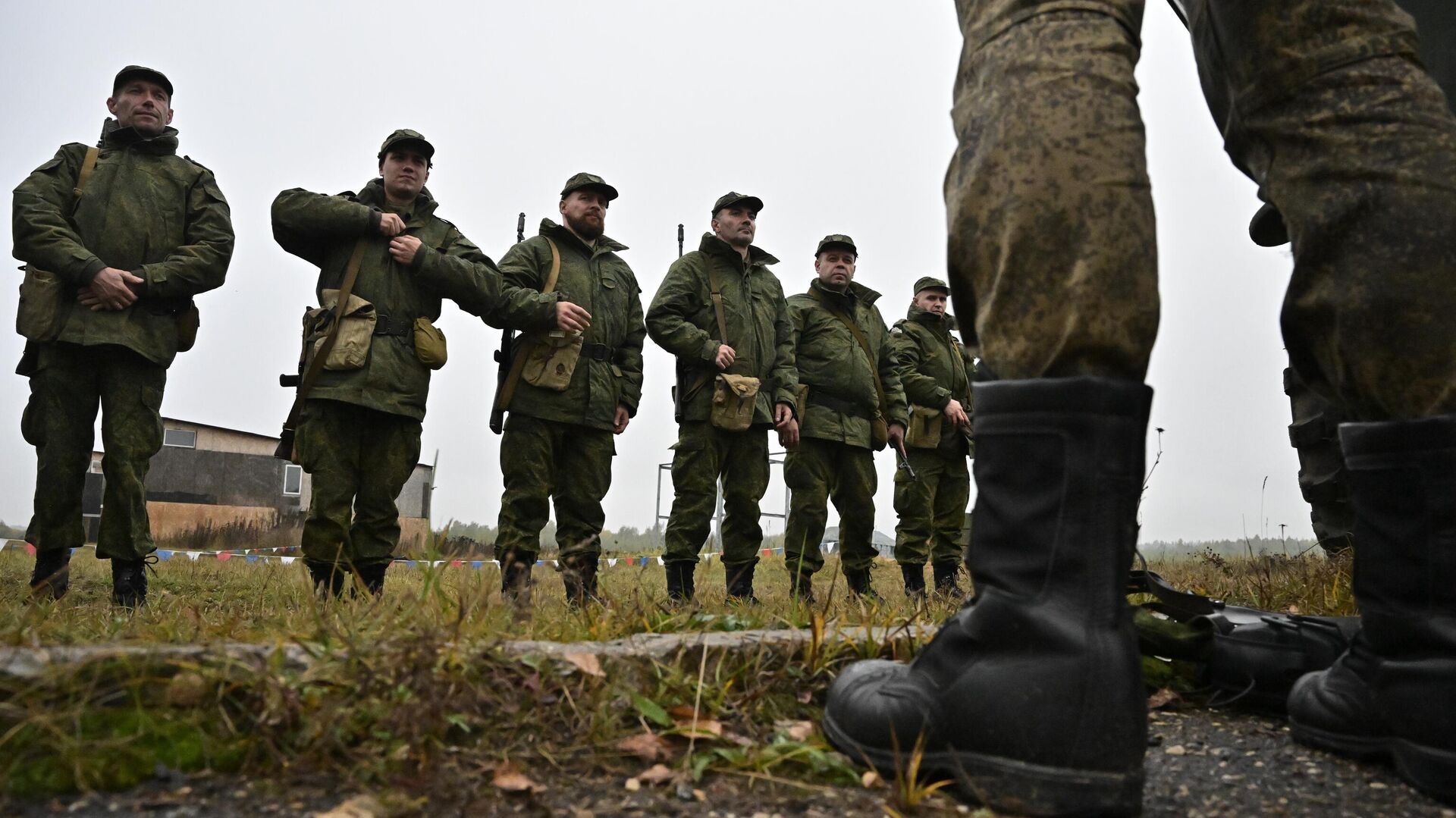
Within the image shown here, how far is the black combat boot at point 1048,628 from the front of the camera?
1.12m

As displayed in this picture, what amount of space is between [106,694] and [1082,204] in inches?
52.6

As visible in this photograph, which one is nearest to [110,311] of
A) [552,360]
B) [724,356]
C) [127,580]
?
[127,580]

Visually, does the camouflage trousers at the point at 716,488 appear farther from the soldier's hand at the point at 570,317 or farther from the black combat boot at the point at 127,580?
the black combat boot at the point at 127,580

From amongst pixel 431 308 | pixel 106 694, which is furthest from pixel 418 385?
pixel 106 694

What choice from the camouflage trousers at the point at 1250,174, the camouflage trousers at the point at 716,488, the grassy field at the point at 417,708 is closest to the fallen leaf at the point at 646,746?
the grassy field at the point at 417,708

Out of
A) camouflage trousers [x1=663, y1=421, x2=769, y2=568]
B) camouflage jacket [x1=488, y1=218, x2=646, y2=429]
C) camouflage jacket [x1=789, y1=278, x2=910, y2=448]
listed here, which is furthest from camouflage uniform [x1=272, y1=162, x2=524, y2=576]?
camouflage jacket [x1=789, y1=278, x2=910, y2=448]

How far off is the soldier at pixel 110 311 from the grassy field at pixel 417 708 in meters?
3.44

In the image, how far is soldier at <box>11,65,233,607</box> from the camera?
462 centimetres

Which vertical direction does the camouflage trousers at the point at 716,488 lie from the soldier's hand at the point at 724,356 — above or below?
below

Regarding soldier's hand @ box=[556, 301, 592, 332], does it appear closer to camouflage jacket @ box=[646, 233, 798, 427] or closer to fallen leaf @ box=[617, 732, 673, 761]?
camouflage jacket @ box=[646, 233, 798, 427]

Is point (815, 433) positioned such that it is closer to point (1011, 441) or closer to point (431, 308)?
point (431, 308)

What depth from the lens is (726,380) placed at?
20.2 ft

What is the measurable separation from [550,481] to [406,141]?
207cm

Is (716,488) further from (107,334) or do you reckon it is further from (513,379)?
(107,334)
